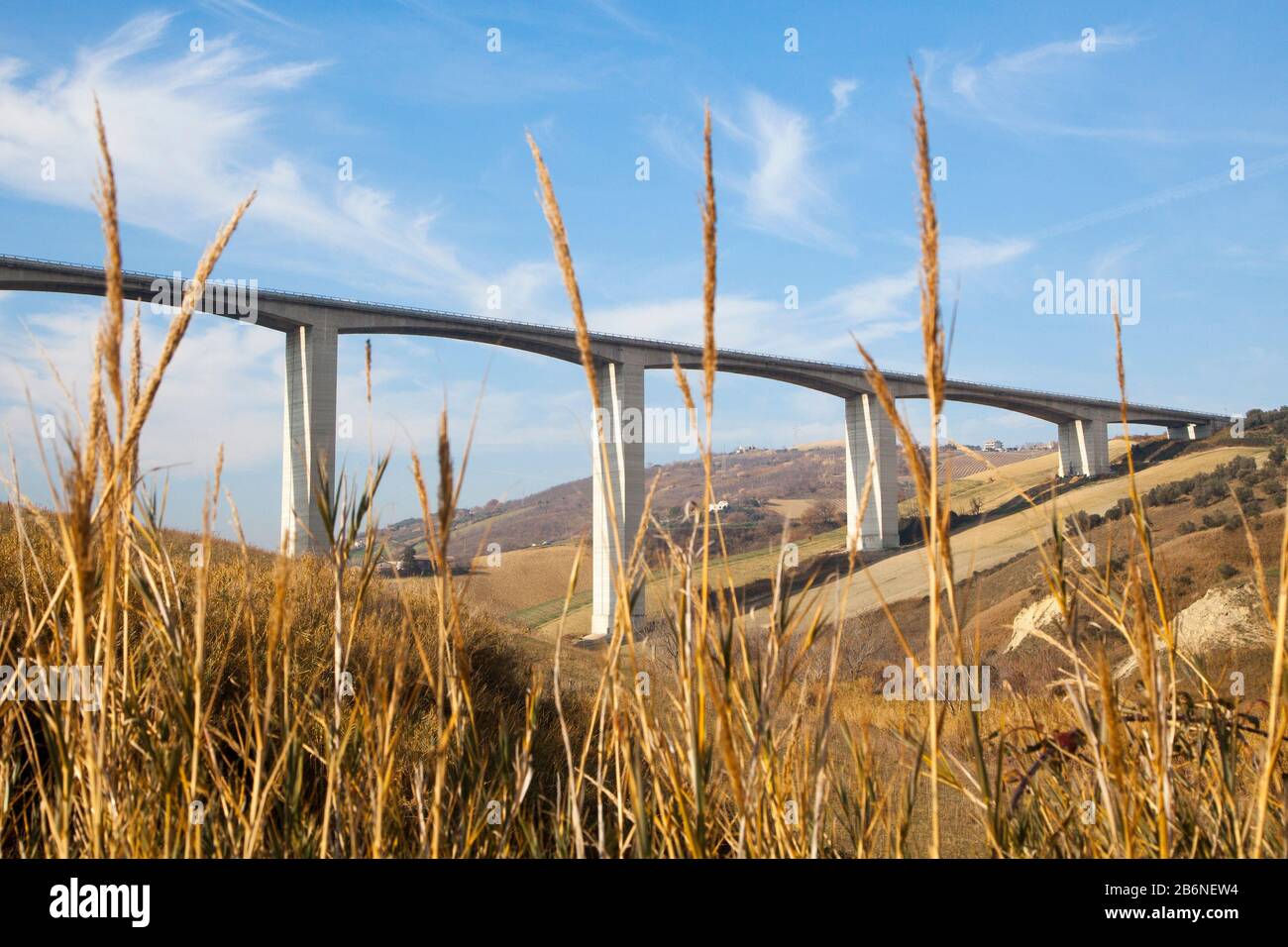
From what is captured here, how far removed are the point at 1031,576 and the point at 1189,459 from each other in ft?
97.5

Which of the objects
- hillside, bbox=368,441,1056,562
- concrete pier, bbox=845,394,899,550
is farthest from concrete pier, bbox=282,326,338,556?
concrete pier, bbox=845,394,899,550

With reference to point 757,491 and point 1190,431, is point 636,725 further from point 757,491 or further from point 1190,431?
point 757,491

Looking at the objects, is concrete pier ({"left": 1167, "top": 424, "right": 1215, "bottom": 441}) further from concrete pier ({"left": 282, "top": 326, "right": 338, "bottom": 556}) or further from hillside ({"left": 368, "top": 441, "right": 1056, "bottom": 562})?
concrete pier ({"left": 282, "top": 326, "right": 338, "bottom": 556})

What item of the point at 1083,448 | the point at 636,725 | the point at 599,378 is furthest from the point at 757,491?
the point at 636,725

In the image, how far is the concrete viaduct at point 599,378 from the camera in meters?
30.8

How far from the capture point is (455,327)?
132ft

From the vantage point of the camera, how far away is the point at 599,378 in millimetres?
36875

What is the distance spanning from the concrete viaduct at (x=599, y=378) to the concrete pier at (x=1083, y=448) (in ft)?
0.34

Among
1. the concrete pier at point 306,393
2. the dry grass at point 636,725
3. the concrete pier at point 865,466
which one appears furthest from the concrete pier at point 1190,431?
the dry grass at point 636,725

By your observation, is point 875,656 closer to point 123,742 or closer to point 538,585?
point 538,585

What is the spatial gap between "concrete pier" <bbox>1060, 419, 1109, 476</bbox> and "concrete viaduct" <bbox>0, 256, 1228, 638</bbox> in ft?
0.34

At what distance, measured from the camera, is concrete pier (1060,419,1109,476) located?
202 feet

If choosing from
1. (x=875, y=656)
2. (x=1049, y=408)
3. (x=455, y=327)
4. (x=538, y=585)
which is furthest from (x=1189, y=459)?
(x=455, y=327)

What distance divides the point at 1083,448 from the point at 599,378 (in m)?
42.3
